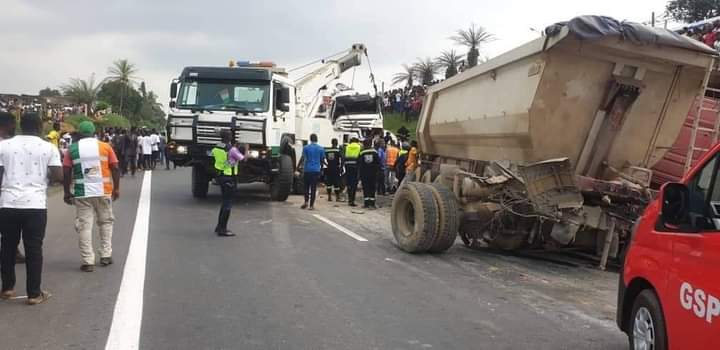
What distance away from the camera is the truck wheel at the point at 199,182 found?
48.9 ft

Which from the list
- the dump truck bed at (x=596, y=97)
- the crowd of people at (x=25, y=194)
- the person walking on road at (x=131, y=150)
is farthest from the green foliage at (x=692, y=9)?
the crowd of people at (x=25, y=194)

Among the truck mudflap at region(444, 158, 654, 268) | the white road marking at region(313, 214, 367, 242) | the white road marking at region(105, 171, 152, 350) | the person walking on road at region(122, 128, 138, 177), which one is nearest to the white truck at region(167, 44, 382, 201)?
the white road marking at region(313, 214, 367, 242)

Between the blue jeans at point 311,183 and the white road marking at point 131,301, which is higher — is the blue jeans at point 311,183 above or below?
above

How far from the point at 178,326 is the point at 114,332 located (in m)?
0.47

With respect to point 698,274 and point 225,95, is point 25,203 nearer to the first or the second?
point 698,274

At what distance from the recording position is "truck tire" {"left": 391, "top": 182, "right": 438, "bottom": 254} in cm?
841

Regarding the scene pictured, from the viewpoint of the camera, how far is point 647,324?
4016 mm

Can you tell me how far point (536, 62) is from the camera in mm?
7398

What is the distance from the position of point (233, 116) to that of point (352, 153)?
10.6ft

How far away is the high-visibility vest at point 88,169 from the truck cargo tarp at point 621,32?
5.10 metres

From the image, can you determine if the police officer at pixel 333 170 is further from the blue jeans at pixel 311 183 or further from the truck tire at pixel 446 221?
the truck tire at pixel 446 221

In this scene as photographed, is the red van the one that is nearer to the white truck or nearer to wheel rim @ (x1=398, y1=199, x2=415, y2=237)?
wheel rim @ (x1=398, y1=199, x2=415, y2=237)

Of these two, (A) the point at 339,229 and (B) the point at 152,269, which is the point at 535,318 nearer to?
(B) the point at 152,269

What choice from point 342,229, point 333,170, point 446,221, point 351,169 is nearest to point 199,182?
point 333,170
